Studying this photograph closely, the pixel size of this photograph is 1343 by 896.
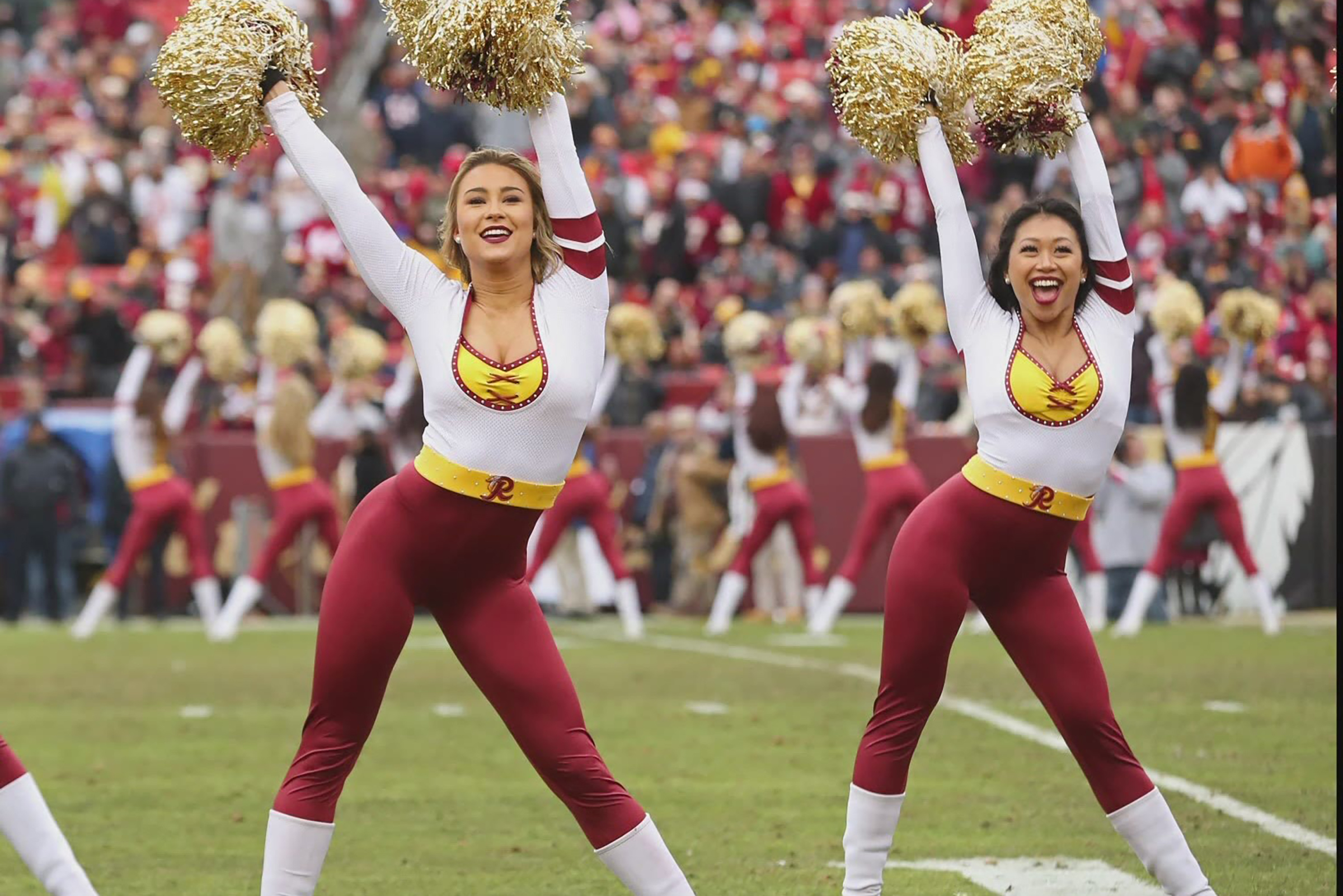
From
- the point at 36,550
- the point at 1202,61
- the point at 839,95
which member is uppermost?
the point at 1202,61

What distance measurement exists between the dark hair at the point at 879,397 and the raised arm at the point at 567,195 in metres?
9.05

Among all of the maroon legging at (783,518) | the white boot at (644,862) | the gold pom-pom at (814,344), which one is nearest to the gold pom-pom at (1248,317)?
the gold pom-pom at (814,344)

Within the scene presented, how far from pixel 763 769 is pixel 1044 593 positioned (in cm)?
324

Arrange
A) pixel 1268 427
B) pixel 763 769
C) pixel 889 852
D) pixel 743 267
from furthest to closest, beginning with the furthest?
pixel 743 267 < pixel 1268 427 < pixel 763 769 < pixel 889 852

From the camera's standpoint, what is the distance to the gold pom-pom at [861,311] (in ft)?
45.4

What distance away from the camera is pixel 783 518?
14.6 meters

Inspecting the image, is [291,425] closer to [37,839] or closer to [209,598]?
[209,598]

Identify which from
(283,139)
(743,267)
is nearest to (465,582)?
(283,139)

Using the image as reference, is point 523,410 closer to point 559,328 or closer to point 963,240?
point 559,328

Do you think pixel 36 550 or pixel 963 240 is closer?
pixel 963 240

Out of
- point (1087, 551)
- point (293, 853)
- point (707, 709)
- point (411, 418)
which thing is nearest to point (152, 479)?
point (411, 418)

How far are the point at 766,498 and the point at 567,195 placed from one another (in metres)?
10.0

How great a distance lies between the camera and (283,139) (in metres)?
4.76

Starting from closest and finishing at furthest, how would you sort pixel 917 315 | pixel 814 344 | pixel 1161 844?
pixel 1161 844 → pixel 917 315 → pixel 814 344
